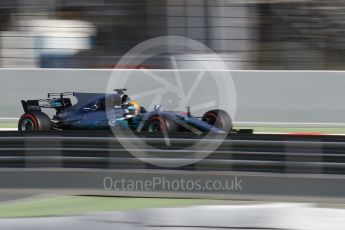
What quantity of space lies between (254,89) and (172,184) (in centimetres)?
638

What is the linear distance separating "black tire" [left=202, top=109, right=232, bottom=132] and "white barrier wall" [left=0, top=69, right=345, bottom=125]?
2.80m

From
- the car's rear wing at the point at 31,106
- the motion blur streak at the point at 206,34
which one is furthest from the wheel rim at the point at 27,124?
the motion blur streak at the point at 206,34

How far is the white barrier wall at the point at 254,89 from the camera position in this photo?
12.7 metres

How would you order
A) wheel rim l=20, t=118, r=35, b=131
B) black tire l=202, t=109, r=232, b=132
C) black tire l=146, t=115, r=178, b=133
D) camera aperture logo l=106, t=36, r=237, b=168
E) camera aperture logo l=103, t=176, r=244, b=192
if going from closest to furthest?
camera aperture logo l=103, t=176, r=244, b=192, black tire l=146, t=115, r=178, b=133, black tire l=202, t=109, r=232, b=132, wheel rim l=20, t=118, r=35, b=131, camera aperture logo l=106, t=36, r=237, b=168

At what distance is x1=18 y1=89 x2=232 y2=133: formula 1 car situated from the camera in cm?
885

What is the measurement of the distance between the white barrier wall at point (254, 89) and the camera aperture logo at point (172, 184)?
5.26 meters

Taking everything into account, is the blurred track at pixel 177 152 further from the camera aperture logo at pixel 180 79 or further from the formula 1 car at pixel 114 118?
the camera aperture logo at pixel 180 79

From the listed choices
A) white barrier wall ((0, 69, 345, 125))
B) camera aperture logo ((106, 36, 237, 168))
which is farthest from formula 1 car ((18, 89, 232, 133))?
white barrier wall ((0, 69, 345, 125))

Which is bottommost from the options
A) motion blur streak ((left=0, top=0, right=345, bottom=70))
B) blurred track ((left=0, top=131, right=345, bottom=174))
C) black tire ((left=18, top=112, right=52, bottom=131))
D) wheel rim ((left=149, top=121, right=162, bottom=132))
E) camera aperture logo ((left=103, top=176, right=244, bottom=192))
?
camera aperture logo ((left=103, top=176, right=244, bottom=192))

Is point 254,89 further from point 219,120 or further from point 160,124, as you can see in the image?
point 160,124

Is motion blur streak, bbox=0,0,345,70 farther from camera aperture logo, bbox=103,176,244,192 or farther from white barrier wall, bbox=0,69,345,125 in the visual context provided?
camera aperture logo, bbox=103,176,244,192

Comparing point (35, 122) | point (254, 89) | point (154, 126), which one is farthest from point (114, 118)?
point (254, 89)

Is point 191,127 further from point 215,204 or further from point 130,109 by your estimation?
point 215,204

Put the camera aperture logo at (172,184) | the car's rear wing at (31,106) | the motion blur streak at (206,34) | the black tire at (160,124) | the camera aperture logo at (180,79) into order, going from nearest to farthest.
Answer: the camera aperture logo at (172,184) → the black tire at (160,124) → the car's rear wing at (31,106) → the camera aperture logo at (180,79) → the motion blur streak at (206,34)
